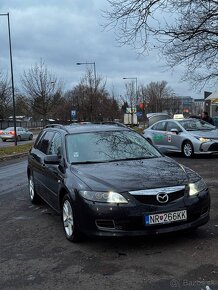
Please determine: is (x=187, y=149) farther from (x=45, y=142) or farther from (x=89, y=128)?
(x=89, y=128)

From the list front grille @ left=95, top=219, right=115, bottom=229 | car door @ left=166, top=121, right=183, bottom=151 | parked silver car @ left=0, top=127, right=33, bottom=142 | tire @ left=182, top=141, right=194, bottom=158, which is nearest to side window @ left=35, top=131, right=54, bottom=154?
front grille @ left=95, top=219, right=115, bottom=229

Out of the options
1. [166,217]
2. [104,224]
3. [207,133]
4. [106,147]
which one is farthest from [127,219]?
[207,133]

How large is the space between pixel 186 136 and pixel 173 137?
81 cm

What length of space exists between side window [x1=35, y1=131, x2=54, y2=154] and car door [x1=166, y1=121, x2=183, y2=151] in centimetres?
861

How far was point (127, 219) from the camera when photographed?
4762mm

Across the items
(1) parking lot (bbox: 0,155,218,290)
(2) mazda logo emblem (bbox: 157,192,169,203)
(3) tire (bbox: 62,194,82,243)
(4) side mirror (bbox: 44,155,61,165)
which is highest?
(4) side mirror (bbox: 44,155,61,165)

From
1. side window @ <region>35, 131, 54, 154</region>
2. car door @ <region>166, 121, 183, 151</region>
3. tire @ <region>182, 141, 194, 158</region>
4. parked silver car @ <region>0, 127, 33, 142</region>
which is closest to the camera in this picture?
side window @ <region>35, 131, 54, 154</region>

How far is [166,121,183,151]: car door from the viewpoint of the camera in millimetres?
15885

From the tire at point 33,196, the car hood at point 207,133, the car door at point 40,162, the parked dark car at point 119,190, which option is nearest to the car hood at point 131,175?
the parked dark car at point 119,190

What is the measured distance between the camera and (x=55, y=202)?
619 centimetres

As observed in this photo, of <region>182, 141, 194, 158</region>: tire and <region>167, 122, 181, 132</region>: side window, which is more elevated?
<region>167, 122, 181, 132</region>: side window

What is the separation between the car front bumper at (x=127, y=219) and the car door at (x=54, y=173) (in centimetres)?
101

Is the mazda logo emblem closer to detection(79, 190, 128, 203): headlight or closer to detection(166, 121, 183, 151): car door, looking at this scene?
detection(79, 190, 128, 203): headlight

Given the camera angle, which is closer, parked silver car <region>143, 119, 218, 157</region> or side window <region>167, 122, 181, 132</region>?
parked silver car <region>143, 119, 218, 157</region>
